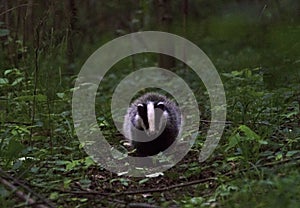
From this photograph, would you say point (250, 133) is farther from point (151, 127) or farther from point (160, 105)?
point (160, 105)

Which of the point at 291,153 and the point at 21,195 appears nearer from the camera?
the point at 21,195

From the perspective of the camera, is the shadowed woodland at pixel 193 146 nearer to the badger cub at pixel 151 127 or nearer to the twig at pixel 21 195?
the twig at pixel 21 195

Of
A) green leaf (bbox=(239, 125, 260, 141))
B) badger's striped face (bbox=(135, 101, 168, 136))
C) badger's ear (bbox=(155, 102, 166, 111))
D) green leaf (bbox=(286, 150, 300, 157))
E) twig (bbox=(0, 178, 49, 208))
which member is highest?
badger's ear (bbox=(155, 102, 166, 111))

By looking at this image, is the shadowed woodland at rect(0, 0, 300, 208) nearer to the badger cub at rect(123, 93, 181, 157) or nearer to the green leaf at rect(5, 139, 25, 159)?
the green leaf at rect(5, 139, 25, 159)

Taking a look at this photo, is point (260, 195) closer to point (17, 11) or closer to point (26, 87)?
point (26, 87)

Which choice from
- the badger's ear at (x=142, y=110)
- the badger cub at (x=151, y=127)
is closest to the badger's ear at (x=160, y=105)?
the badger cub at (x=151, y=127)

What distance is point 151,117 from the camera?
5.97 m

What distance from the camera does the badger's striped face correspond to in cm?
598

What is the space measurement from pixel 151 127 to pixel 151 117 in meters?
0.12

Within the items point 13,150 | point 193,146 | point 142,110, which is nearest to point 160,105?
point 142,110

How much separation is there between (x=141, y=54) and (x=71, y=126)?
6.78m

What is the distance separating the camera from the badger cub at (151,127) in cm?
603

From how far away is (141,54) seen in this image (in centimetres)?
1327

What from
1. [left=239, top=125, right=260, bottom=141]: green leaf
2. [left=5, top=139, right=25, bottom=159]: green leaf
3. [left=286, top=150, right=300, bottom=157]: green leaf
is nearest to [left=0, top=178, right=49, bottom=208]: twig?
[left=5, top=139, right=25, bottom=159]: green leaf
